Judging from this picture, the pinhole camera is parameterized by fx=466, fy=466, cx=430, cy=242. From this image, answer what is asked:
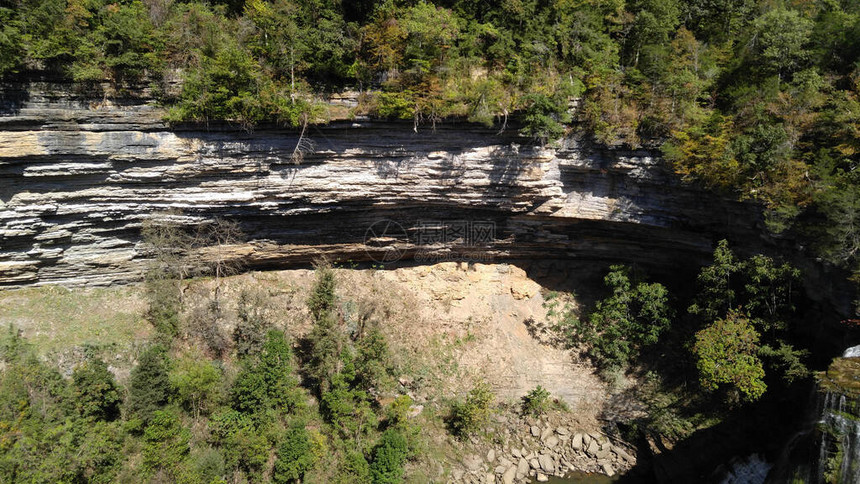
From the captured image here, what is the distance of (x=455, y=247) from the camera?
2134 centimetres

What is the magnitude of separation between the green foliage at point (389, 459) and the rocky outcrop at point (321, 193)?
8.39 m

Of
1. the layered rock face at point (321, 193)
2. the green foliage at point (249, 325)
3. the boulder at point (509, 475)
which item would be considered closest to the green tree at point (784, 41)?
the layered rock face at point (321, 193)

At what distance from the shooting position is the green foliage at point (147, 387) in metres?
14.4

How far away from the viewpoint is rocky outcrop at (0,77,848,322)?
15438 millimetres

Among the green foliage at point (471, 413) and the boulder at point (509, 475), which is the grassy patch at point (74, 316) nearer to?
the green foliage at point (471, 413)

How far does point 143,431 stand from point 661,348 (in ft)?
64.5

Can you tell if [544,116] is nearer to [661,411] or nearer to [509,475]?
[661,411]

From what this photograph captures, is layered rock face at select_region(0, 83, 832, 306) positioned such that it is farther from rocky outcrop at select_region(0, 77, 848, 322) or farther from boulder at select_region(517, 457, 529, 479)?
Result: boulder at select_region(517, 457, 529, 479)

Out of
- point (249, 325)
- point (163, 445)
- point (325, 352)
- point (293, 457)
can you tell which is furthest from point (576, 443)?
point (163, 445)

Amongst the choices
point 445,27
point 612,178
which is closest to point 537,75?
point 445,27

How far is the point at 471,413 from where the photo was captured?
1723 centimetres

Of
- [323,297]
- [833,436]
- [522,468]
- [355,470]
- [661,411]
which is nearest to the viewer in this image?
[833,436]

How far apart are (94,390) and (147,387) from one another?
1428 millimetres

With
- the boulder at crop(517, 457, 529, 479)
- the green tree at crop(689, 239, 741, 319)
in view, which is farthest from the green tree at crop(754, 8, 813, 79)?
the boulder at crop(517, 457, 529, 479)
